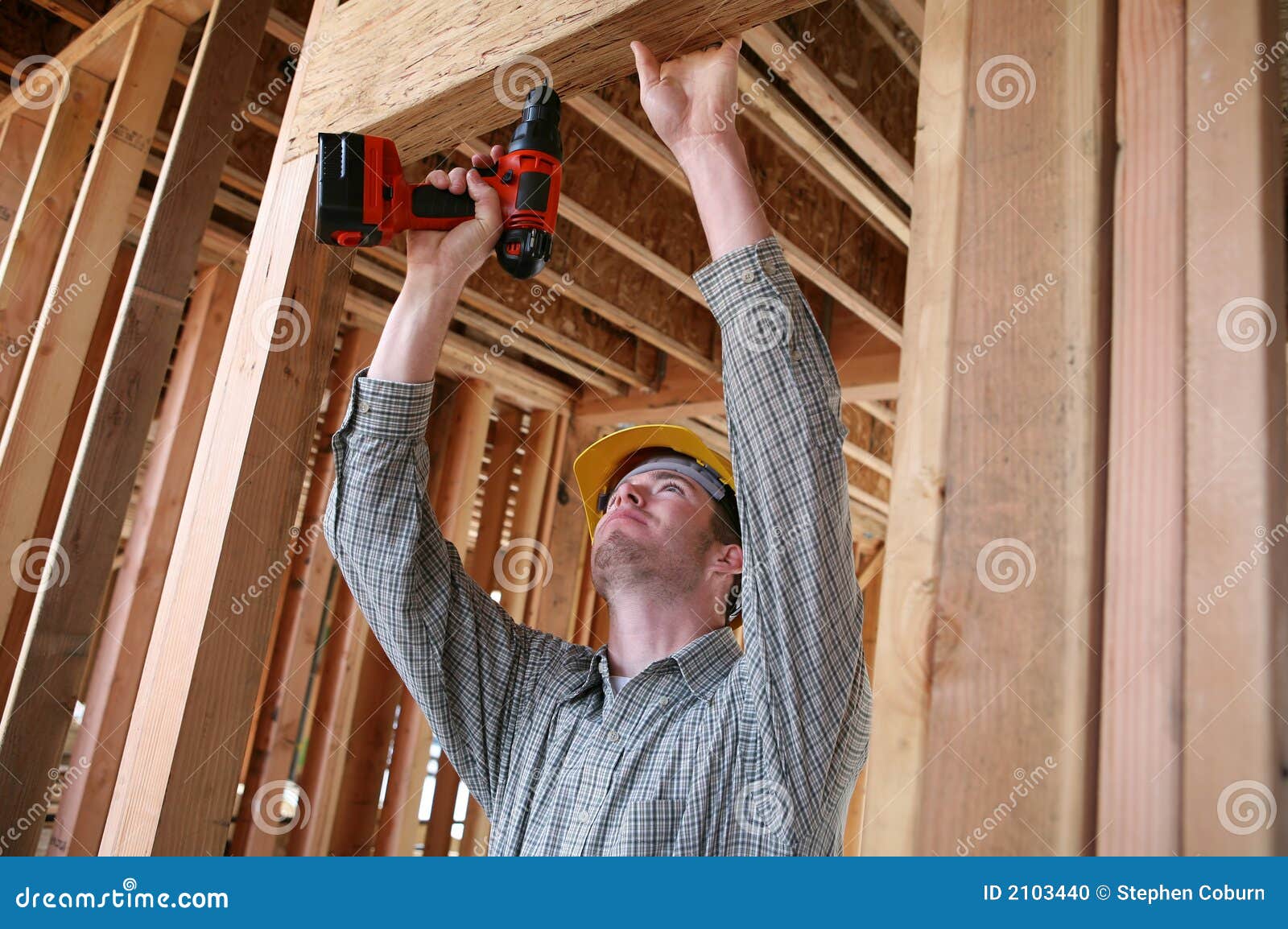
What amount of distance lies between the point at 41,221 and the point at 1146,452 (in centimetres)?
266

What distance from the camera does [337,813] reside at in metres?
3.73

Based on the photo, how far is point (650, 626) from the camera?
5.18ft

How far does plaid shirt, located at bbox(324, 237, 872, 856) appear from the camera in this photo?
0.97m

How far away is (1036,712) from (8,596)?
236cm

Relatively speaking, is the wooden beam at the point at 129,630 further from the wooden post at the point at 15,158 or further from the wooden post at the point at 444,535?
the wooden post at the point at 444,535

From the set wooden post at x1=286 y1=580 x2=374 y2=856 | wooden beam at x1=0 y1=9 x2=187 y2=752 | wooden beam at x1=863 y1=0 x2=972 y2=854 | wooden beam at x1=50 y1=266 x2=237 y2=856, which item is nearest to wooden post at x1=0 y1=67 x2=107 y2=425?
wooden beam at x1=0 y1=9 x2=187 y2=752

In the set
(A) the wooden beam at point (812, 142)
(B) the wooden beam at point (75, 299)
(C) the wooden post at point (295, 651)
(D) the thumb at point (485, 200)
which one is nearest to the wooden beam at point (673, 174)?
→ (A) the wooden beam at point (812, 142)

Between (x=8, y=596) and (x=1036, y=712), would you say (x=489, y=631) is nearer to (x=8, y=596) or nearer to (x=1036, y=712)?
(x=1036, y=712)

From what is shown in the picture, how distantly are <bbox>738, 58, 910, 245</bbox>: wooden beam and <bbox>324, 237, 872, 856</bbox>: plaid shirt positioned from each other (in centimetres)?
133

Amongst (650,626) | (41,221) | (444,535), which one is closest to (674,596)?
(650,626)

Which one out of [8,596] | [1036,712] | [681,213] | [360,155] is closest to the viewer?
[1036,712]

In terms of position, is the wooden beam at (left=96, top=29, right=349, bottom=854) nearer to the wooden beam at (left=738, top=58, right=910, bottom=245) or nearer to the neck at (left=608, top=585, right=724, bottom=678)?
the neck at (left=608, top=585, right=724, bottom=678)

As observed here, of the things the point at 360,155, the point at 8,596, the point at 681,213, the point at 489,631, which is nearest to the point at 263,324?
the point at 360,155

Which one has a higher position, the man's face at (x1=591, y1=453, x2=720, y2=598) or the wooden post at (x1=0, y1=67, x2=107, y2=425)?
the wooden post at (x1=0, y1=67, x2=107, y2=425)
